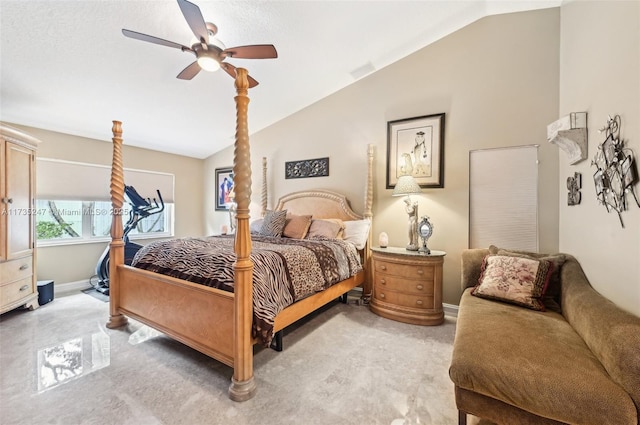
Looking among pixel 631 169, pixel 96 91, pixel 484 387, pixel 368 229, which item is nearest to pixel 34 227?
pixel 96 91

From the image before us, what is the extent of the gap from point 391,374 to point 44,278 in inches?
186

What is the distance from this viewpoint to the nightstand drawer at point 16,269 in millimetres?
2700

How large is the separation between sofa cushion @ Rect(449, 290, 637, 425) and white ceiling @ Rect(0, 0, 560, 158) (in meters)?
2.90

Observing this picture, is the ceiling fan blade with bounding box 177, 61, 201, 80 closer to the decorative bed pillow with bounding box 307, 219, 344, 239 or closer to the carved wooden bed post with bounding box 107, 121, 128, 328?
the carved wooden bed post with bounding box 107, 121, 128, 328

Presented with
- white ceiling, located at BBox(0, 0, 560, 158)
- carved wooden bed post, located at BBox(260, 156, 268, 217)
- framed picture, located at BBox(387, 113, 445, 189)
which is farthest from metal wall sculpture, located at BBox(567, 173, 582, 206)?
carved wooden bed post, located at BBox(260, 156, 268, 217)

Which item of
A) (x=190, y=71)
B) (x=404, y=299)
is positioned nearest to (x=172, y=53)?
(x=190, y=71)

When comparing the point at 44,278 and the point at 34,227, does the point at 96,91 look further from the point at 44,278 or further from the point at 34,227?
the point at 44,278

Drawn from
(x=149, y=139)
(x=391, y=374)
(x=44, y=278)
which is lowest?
(x=391, y=374)

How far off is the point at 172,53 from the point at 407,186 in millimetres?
2904

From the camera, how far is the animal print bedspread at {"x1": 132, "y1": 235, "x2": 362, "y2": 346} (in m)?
1.82

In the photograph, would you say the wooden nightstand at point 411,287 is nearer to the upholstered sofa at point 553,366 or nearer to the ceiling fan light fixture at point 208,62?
the upholstered sofa at point 553,366

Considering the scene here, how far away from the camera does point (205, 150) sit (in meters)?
5.33

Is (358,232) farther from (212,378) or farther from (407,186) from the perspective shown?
(212,378)

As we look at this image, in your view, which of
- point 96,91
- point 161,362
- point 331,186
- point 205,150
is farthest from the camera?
point 205,150
